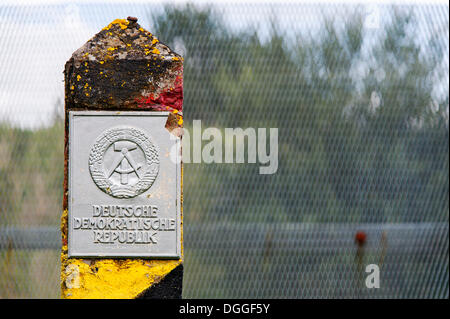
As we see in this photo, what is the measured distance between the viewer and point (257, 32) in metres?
5.25

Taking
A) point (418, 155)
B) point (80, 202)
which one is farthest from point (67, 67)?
point (418, 155)

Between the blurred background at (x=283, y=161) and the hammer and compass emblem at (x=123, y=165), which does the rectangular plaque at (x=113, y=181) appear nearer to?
the hammer and compass emblem at (x=123, y=165)

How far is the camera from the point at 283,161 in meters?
5.16

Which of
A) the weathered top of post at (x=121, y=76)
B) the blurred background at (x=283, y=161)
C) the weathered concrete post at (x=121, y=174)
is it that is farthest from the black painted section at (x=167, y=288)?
the blurred background at (x=283, y=161)

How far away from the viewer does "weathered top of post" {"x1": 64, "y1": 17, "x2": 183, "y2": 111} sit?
114 inches

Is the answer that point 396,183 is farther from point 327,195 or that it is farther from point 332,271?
point 332,271

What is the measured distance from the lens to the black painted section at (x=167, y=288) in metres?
2.88

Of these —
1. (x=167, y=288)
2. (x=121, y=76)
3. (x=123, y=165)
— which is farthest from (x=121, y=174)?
(x=167, y=288)

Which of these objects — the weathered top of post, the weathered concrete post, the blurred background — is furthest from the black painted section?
the blurred background

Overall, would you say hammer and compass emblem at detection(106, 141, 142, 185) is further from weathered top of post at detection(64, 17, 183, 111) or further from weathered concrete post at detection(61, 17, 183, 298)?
weathered top of post at detection(64, 17, 183, 111)

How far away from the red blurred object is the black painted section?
2.65 meters

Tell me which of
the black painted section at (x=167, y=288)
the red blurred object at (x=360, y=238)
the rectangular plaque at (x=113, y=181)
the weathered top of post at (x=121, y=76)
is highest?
the weathered top of post at (x=121, y=76)

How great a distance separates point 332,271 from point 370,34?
208cm

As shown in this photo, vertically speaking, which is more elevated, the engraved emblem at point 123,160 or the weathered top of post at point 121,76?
the weathered top of post at point 121,76
